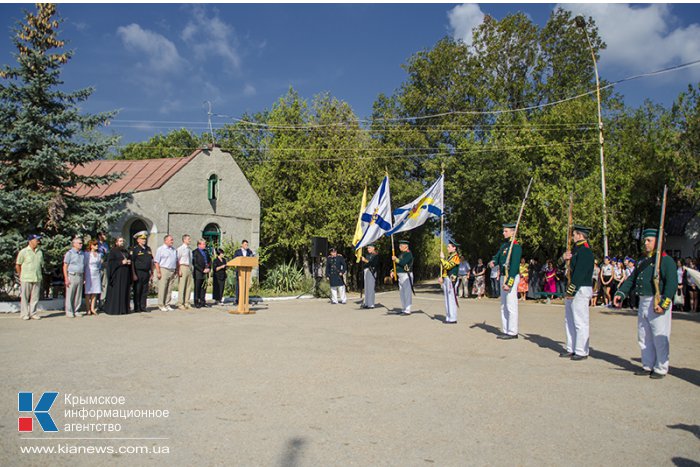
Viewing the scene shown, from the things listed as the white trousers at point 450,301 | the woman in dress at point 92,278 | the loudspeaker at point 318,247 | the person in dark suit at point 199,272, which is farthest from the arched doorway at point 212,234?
the white trousers at point 450,301

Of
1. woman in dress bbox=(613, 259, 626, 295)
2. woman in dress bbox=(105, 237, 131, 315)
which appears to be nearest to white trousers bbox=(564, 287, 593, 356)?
woman in dress bbox=(105, 237, 131, 315)

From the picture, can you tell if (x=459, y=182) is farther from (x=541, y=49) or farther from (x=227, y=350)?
(x=227, y=350)

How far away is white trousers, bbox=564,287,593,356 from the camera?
27.8 ft

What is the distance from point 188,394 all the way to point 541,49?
39156mm

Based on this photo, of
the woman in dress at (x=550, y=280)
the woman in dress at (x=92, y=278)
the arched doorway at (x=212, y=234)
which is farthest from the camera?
the arched doorway at (x=212, y=234)

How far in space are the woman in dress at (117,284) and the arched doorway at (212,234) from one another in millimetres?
10561

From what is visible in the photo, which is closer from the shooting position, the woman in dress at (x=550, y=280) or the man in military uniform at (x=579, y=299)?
the man in military uniform at (x=579, y=299)

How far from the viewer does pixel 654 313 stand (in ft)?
24.8

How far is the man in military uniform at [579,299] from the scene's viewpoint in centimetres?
848

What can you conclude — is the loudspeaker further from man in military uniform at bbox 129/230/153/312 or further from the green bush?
man in military uniform at bbox 129/230/153/312

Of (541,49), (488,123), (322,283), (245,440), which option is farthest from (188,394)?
(541,49)

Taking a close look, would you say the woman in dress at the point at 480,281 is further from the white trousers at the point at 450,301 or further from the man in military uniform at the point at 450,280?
the white trousers at the point at 450,301

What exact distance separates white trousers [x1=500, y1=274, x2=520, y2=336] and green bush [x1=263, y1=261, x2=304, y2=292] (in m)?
15.0

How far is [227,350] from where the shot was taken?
8789 millimetres
